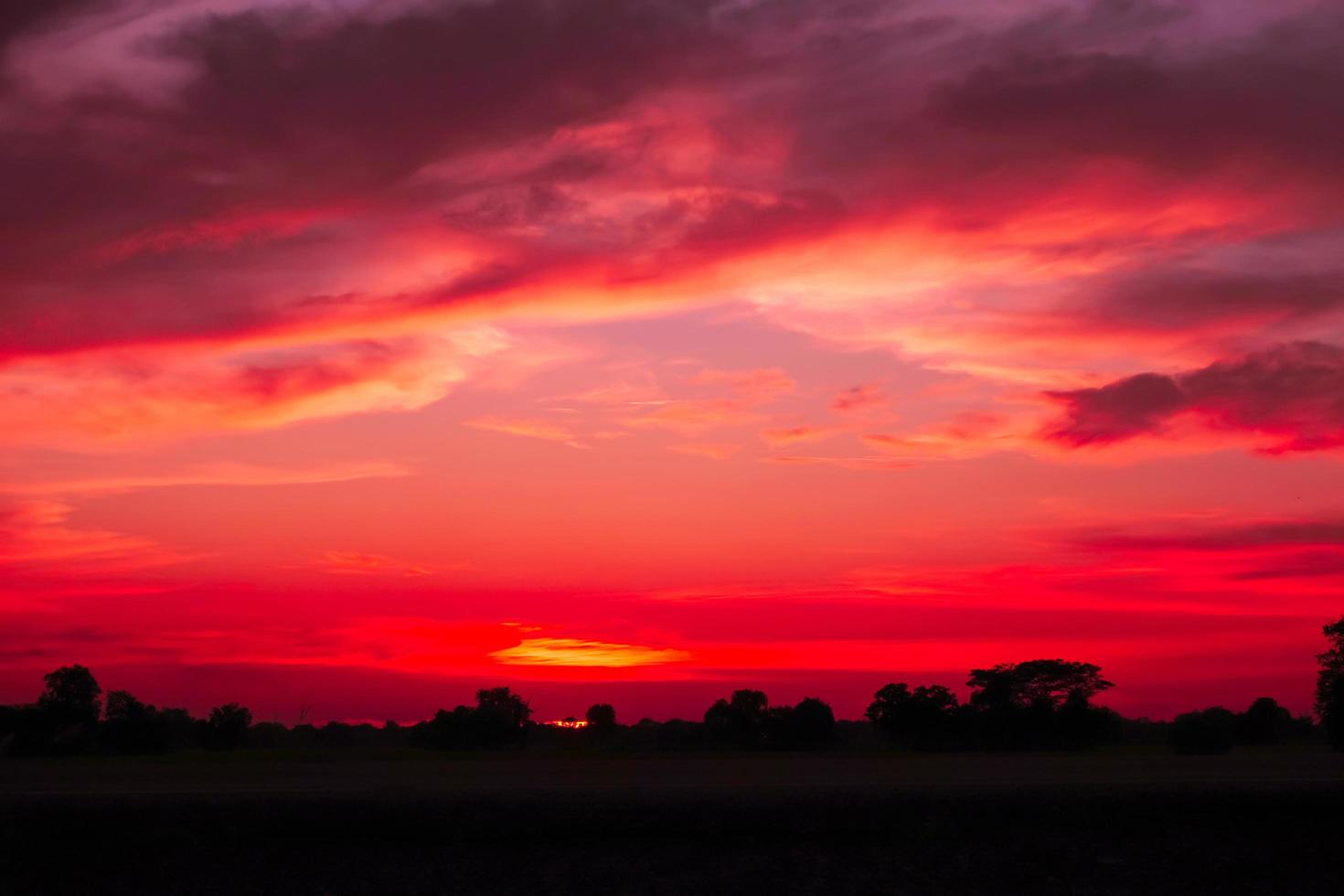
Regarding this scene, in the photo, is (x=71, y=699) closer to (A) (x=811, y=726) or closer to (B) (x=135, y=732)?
(B) (x=135, y=732)

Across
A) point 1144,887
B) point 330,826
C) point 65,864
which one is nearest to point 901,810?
point 1144,887

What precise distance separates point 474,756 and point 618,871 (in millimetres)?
26708

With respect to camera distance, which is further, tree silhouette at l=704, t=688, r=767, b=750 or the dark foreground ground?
tree silhouette at l=704, t=688, r=767, b=750

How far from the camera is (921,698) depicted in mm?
70750

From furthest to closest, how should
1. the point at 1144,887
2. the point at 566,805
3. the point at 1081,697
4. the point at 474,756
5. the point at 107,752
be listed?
the point at 1081,697 < the point at 107,752 < the point at 474,756 < the point at 566,805 < the point at 1144,887

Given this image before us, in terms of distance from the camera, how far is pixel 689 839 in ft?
82.3

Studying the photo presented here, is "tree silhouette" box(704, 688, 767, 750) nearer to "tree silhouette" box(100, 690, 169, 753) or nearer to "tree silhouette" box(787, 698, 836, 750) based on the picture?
"tree silhouette" box(787, 698, 836, 750)

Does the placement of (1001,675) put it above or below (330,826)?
above

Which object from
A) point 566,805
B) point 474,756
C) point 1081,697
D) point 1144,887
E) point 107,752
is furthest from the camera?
point 1081,697

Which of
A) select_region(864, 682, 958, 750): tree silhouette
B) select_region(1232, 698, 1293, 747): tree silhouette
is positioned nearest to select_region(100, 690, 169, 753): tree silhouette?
select_region(864, 682, 958, 750): tree silhouette

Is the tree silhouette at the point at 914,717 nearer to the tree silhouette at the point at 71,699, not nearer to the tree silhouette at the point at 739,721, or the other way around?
the tree silhouette at the point at 739,721

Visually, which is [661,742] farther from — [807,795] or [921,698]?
[807,795]

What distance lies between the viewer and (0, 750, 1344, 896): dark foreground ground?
2325cm

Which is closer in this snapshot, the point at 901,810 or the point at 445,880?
the point at 445,880
